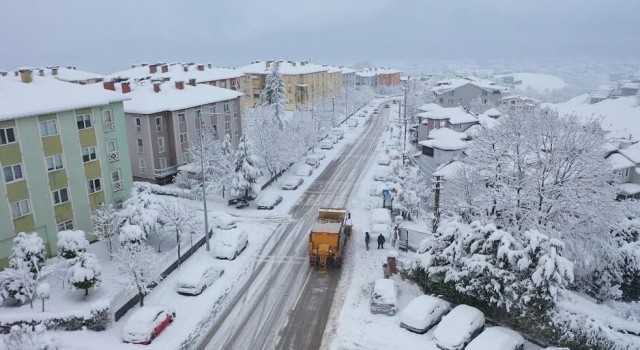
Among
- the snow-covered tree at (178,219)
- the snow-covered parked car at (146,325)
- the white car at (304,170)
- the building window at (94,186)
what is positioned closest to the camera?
the snow-covered parked car at (146,325)

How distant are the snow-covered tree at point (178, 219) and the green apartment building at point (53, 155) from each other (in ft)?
20.4

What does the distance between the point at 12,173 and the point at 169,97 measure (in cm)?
2173

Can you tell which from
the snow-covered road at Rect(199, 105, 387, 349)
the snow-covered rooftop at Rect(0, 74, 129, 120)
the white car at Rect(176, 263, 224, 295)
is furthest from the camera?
the snow-covered rooftop at Rect(0, 74, 129, 120)

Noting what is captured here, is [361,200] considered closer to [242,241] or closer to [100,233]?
[242,241]

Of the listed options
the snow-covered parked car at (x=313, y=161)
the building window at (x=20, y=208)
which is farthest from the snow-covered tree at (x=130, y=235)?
the snow-covered parked car at (x=313, y=161)

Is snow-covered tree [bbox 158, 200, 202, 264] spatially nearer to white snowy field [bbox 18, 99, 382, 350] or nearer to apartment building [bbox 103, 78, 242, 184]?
white snowy field [bbox 18, 99, 382, 350]

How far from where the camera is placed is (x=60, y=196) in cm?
3000

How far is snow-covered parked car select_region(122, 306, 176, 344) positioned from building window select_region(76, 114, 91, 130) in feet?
51.4

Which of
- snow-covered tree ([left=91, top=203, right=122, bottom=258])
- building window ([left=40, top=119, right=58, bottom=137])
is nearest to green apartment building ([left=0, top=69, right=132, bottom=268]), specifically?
building window ([left=40, top=119, right=58, bottom=137])

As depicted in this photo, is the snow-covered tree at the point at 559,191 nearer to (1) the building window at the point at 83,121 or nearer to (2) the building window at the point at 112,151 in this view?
(2) the building window at the point at 112,151

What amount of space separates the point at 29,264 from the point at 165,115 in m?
24.5

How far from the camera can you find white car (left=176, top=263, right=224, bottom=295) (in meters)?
24.7

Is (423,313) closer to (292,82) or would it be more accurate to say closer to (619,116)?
(619,116)

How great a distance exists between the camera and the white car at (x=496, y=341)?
18797mm
